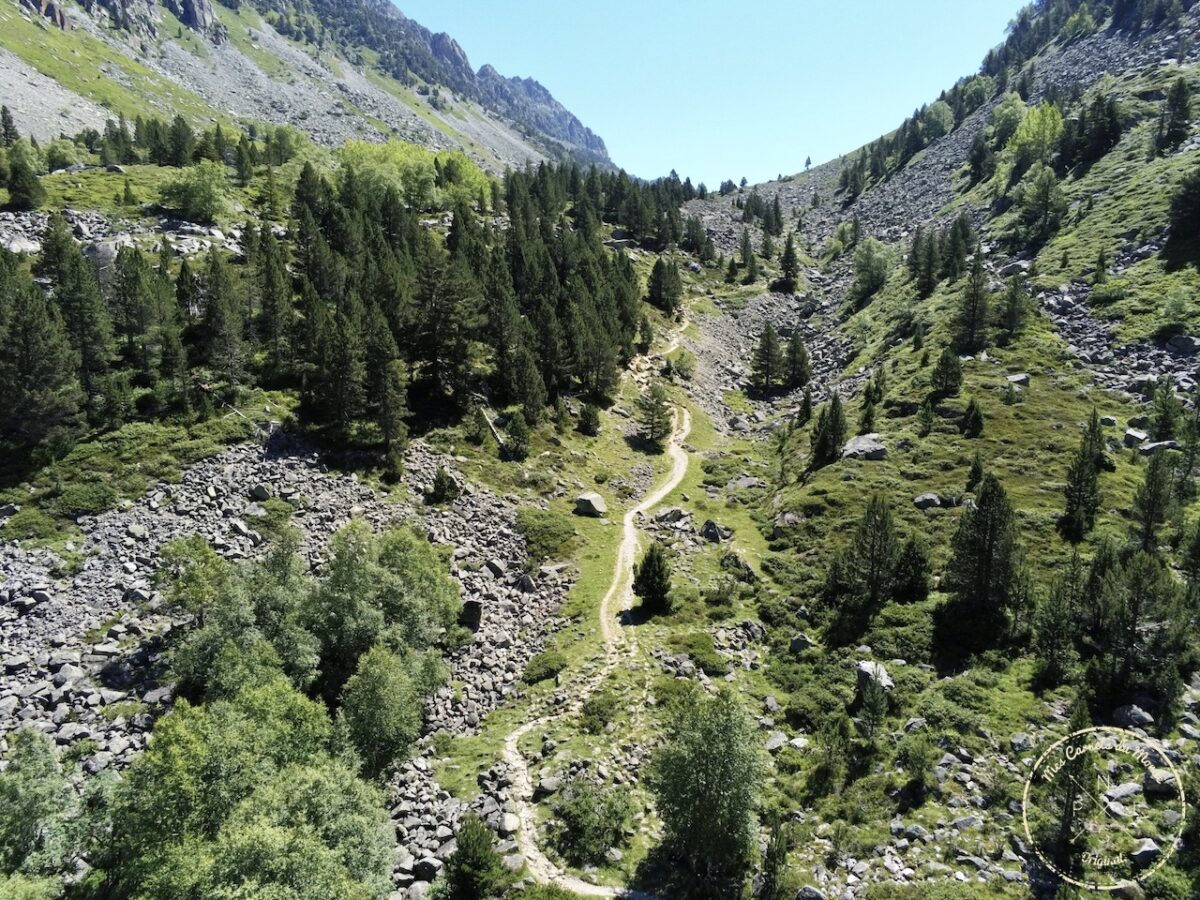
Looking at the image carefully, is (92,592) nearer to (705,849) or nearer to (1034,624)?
(705,849)

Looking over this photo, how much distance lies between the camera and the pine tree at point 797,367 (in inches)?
3959

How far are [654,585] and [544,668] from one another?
9.69 meters

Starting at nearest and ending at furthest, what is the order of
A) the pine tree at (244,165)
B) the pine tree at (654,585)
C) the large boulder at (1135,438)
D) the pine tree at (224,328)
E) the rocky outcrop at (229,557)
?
the rocky outcrop at (229,557), the pine tree at (654,585), the large boulder at (1135,438), the pine tree at (224,328), the pine tree at (244,165)

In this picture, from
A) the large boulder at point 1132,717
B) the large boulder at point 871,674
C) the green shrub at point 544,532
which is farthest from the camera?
the green shrub at point 544,532

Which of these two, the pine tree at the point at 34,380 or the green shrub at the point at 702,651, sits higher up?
the pine tree at the point at 34,380

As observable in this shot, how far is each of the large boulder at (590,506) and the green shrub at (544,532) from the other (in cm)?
218

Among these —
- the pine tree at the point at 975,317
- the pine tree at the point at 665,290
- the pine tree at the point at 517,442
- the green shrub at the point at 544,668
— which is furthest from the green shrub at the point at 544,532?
the pine tree at the point at 665,290

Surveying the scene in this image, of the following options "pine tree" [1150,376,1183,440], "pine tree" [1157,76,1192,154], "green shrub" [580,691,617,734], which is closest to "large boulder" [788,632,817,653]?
"green shrub" [580,691,617,734]

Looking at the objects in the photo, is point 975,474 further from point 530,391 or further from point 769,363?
point 769,363

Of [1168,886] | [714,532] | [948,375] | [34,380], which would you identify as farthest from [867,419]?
[34,380]

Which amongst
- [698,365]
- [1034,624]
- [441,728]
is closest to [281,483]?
[441,728]

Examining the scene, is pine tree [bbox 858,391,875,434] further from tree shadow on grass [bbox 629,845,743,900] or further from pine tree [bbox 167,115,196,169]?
pine tree [bbox 167,115,196,169]

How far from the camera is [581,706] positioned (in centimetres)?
3784

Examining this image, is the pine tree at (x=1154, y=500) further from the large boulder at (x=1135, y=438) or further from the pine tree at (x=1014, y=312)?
the pine tree at (x=1014, y=312)
